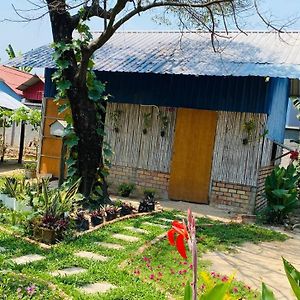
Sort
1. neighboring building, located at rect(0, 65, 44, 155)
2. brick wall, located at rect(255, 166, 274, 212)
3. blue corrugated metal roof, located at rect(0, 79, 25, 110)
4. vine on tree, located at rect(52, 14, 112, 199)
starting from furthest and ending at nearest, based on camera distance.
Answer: neighboring building, located at rect(0, 65, 44, 155) < blue corrugated metal roof, located at rect(0, 79, 25, 110) < brick wall, located at rect(255, 166, 274, 212) < vine on tree, located at rect(52, 14, 112, 199)

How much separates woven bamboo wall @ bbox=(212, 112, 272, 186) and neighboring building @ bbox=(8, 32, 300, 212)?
0.02m

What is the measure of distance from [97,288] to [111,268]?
0.63 metres

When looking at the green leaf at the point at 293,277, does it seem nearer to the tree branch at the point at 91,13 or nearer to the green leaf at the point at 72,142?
the green leaf at the point at 72,142

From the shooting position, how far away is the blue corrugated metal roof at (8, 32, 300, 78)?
10266 mm

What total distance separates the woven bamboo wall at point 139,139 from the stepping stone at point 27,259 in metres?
6.17

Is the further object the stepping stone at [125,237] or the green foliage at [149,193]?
the green foliage at [149,193]

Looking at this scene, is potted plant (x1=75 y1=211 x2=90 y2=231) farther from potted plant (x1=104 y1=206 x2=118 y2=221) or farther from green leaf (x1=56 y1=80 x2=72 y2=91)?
green leaf (x1=56 y1=80 x2=72 y2=91)

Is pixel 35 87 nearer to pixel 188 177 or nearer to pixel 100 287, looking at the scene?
pixel 188 177

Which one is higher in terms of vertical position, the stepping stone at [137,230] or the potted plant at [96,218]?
the potted plant at [96,218]

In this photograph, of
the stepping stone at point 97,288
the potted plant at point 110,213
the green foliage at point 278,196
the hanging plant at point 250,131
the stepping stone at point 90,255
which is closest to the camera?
the stepping stone at point 97,288

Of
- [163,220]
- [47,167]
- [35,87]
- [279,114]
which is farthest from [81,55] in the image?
[35,87]

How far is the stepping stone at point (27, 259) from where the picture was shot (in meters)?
5.38

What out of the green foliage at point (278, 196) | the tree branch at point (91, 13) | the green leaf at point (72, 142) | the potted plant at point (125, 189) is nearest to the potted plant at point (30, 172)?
the potted plant at point (125, 189)

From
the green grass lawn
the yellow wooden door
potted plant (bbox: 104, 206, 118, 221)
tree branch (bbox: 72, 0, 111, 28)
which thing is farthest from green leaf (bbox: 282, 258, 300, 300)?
the yellow wooden door
